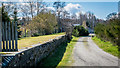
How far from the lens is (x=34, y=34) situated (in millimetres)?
24688

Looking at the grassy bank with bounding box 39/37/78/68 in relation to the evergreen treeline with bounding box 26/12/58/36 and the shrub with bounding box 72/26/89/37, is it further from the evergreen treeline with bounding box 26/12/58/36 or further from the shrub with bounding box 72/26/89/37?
the shrub with bounding box 72/26/89/37

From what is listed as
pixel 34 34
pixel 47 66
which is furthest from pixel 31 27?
pixel 47 66

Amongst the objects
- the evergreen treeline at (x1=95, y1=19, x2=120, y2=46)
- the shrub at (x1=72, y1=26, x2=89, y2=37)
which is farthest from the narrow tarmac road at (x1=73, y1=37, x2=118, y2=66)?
the shrub at (x1=72, y1=26, x2=89, y2=37)

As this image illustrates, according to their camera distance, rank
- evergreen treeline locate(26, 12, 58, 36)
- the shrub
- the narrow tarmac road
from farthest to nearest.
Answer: the shrub
evergreen treeline locate(26, 12, 58, 36)
the narrow tarmac road

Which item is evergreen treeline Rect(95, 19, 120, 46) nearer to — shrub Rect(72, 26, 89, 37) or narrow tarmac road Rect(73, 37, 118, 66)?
narrow tarmac road Rect(73, 37, 118, 66)

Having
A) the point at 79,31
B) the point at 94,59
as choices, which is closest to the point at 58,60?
the point at 94,59

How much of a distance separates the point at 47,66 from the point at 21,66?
78.7 inches

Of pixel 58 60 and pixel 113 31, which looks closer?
pixel 58 60

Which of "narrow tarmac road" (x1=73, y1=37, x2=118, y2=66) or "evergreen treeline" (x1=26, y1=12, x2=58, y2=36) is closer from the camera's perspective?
"narrow tarmac road" (x1=73, y1=37, x2=118, y2=66)

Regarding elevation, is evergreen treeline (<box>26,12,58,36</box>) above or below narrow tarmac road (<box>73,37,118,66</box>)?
above

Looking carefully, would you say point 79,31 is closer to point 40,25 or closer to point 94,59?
point 40,25

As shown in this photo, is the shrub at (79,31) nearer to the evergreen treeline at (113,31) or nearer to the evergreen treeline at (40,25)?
the evergreen treeline at (40,25)

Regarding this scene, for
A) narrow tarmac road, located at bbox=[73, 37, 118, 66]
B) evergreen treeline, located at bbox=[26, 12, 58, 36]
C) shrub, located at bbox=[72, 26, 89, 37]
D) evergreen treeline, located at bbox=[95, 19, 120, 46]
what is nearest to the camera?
narrow tarmac road, located at bbox=[73, 37, 118, 66]

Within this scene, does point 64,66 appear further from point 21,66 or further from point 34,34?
point 34,34
